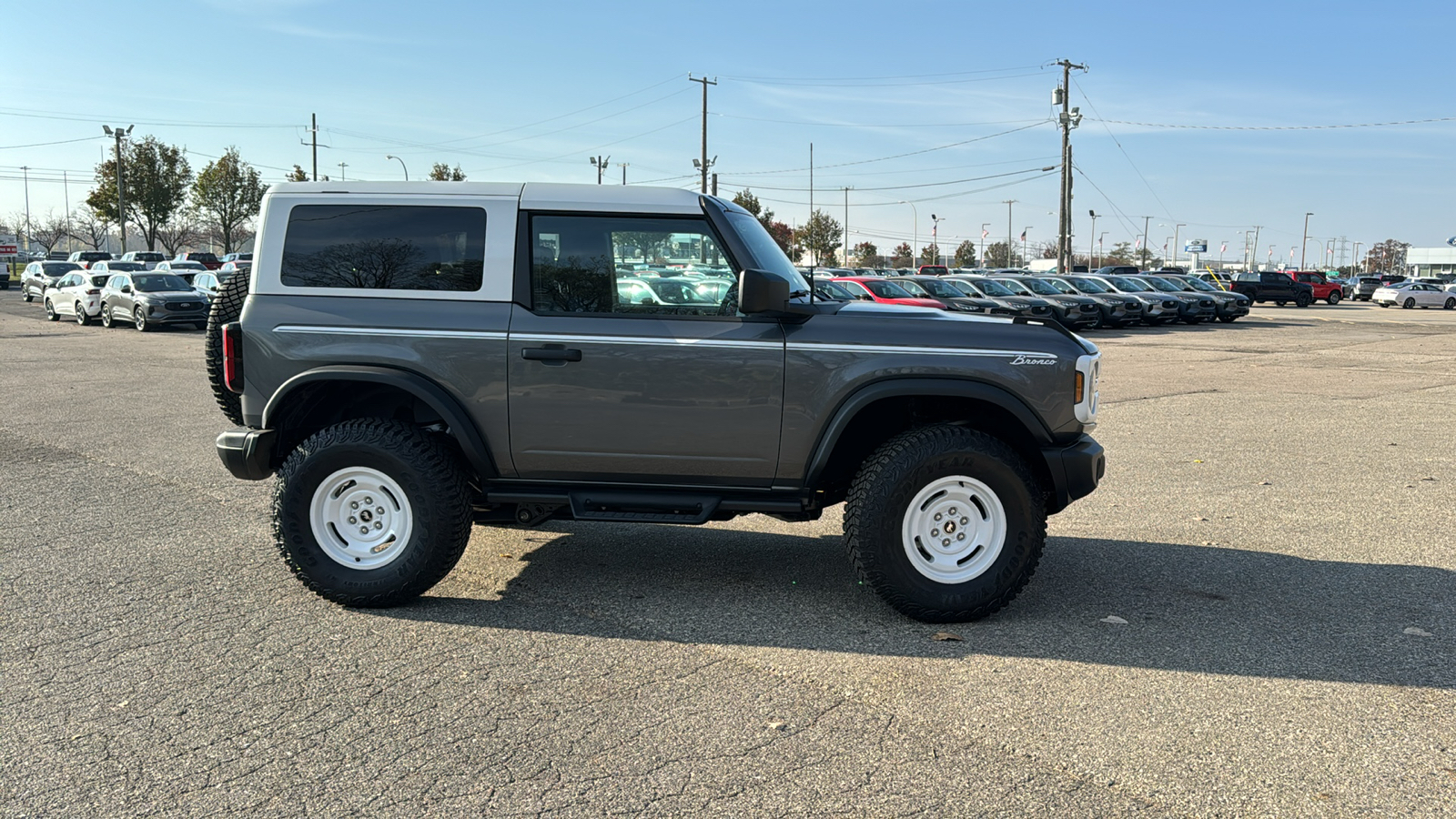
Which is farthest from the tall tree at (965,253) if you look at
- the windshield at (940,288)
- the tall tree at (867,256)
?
the windshield at (940,288)

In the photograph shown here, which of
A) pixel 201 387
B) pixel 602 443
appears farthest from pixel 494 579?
pixel 201 387

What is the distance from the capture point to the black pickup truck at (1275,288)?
161ft

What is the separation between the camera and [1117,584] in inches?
229

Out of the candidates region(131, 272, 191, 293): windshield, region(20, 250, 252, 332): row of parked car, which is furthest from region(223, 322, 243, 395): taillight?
region(131, 272, 191, 293): windshield

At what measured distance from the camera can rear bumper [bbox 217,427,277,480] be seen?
213 inches

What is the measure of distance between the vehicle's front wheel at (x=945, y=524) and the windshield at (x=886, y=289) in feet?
67.4

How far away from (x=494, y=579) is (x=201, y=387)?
10.6 metres

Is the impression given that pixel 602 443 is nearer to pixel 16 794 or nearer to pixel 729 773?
pixel 729 773

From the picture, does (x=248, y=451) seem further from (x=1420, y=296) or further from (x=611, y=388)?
(x=1420, y=296)

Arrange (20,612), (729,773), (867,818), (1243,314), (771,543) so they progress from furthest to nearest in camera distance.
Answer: (1243,314) → (771,543) → (20,612) → (729,773) → (867,818)

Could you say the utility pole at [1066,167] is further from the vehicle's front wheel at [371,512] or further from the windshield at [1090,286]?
the vehicle's front wheel at [371,512]

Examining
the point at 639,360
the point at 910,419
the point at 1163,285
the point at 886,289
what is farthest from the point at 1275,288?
the point at 639,360

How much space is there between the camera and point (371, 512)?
5375 millimetres

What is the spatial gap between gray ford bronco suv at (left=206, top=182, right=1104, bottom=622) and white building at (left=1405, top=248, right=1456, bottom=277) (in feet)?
523
